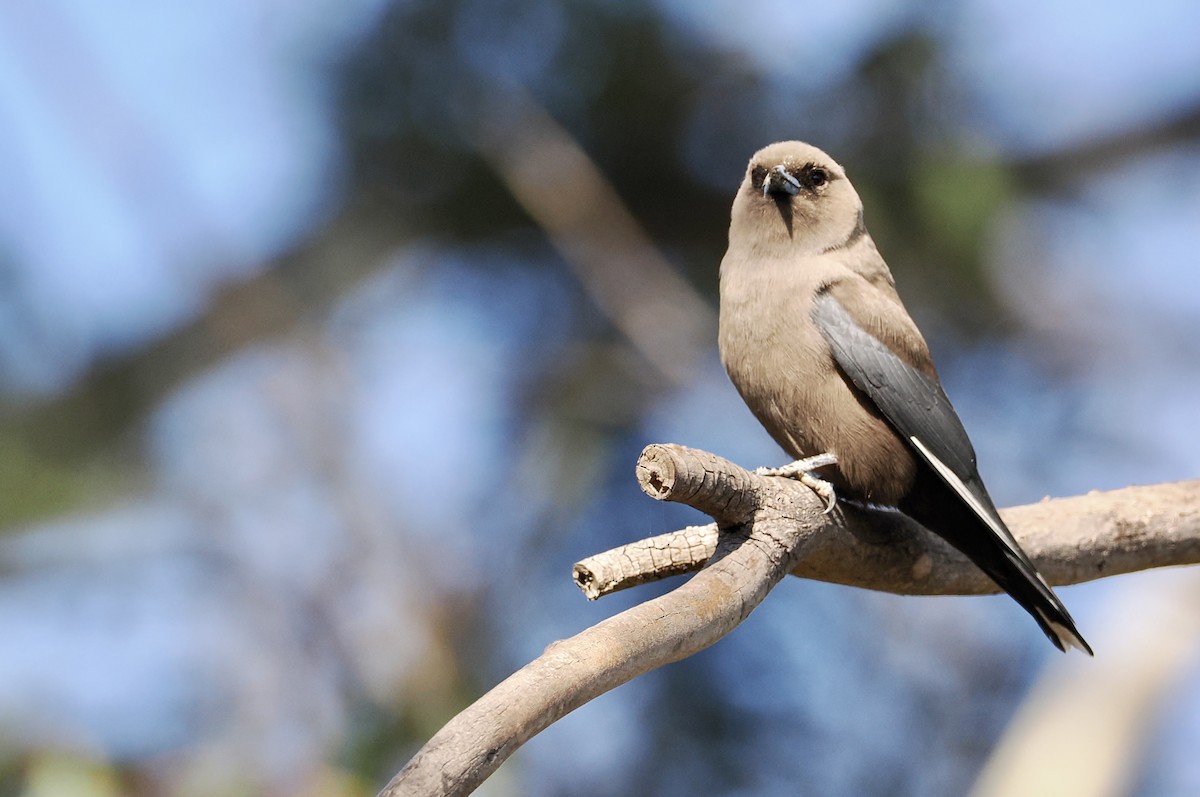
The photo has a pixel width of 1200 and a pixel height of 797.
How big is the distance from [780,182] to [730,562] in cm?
158

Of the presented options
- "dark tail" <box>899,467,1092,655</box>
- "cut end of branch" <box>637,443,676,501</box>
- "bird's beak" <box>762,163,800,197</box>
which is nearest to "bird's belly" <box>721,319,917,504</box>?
"dark tail" <box>899,467,1092,655</box>

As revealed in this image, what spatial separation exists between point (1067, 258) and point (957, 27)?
6.56 ft

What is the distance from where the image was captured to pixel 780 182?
4004 millimetres

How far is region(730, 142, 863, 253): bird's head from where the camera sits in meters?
4.03

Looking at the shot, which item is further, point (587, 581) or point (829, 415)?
point (829, 415)

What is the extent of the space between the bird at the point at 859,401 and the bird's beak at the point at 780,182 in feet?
0.05

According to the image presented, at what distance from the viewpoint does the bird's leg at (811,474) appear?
345 centimetres

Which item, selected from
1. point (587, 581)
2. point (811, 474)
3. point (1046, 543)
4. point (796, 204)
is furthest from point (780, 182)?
point (587, 581)

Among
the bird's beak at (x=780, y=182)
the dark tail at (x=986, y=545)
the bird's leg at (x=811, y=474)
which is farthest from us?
the bird's beak at (x=780, y=182)

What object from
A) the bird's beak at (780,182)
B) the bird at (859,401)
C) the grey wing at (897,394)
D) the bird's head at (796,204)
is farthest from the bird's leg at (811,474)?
the bird's beak at (780,182)

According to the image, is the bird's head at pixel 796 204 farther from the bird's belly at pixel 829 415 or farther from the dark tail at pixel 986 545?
the dark tail at pixel 986 545

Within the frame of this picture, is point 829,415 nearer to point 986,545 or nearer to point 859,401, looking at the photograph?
point 859,401

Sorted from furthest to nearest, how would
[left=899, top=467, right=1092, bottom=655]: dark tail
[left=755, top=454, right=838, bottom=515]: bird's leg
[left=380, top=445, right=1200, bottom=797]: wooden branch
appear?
[left=899, top=467, right=1092, bottom=655]: dark tail → [left=755, top=454, right=838, bottom=515]: bird's leg → [left=380, top=445, right=1200, bottom=797]: wooden branch

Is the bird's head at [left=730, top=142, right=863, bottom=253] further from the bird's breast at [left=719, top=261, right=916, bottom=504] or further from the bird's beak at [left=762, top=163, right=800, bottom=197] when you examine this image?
the bird's breast at [left=719, top=261, right=916, bottom=504]
